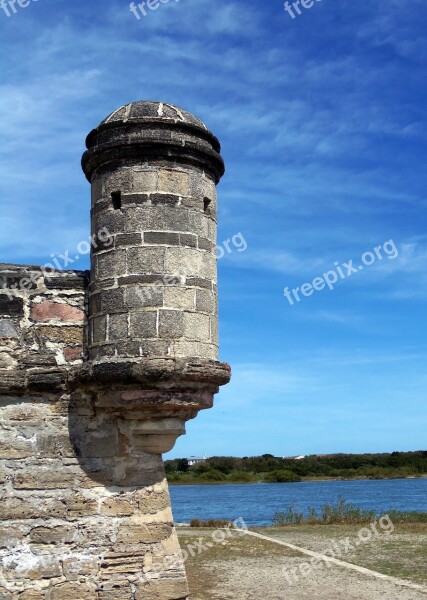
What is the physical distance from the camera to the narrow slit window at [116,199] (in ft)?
18.8

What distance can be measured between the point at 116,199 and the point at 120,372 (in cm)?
150

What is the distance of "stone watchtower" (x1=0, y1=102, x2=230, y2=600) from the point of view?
17.8 ft

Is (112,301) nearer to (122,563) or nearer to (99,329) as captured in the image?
(99,329)

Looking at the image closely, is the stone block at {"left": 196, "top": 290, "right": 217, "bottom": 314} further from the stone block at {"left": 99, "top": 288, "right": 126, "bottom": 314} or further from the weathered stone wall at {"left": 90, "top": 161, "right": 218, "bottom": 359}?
the stone block at {"left": 99, "top": 288, "right": 126, "bottom": 314}

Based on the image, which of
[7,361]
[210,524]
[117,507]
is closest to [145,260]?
[7,361]

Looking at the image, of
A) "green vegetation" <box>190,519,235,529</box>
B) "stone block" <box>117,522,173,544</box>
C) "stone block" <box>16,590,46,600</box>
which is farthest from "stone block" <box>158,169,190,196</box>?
"green vegetation" <box>190,519,235,529</box>

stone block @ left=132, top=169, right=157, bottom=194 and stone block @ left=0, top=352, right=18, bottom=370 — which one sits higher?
stone block @ left=132, top=169, right=157, bottom=194

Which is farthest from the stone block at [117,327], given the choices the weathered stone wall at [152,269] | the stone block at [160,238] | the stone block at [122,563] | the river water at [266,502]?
the river water at [266,502]

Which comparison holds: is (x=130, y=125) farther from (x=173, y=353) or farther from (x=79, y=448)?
(x=79, y=448)

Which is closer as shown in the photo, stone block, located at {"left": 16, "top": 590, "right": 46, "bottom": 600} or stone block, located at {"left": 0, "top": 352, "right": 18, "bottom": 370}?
stone block, located at {"left": 16, "top": 590, "right": 46, "bottom": 600}

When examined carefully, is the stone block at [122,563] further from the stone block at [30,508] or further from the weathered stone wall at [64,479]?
the stone block at [30,508]

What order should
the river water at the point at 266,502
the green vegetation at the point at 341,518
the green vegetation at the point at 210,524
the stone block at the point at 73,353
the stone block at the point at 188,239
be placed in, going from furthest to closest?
the river water at the point at 266,502 < the green vegetation at the point at 341,518 < the green vegetation at the point at 210,524 < the stone block at the point at 73,353 < the stone block at the point at 188,239

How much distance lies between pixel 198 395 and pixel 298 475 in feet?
182

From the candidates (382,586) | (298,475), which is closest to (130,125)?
(382,586)
